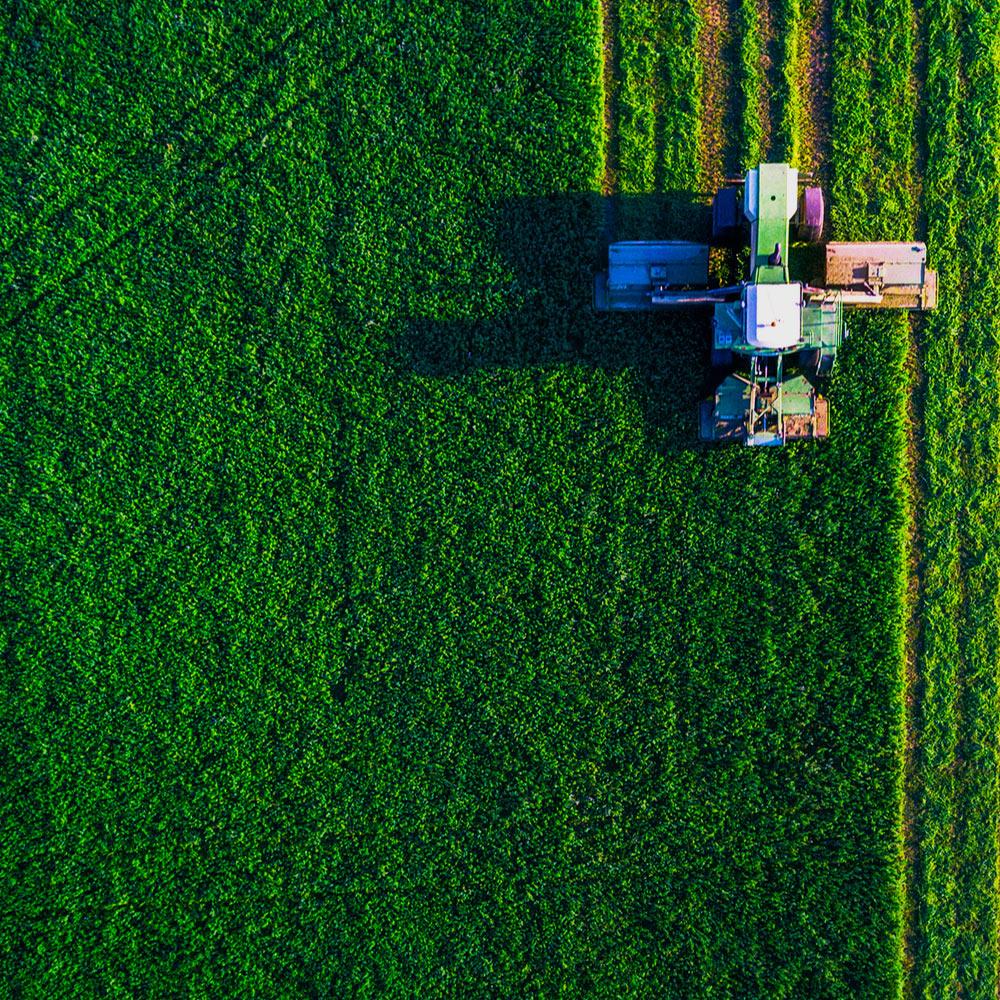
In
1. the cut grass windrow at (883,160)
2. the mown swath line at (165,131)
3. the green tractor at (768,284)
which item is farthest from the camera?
the mown swath line at (165,131)

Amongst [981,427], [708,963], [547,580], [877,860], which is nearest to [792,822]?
[877,860]

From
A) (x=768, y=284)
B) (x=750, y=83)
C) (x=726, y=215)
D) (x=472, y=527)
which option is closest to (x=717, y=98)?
(x=750, y=83)

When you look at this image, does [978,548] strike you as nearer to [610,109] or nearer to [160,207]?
[610,109]

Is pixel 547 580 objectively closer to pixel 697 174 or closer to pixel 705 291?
pixel 705 291

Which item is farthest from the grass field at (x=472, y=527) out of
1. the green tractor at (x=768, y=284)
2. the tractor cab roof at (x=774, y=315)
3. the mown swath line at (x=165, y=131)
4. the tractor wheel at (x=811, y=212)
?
the tractor cab roof at (x=774, y=315)

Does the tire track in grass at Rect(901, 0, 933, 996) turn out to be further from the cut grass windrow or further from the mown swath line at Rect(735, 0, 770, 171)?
the mown swath line at Rect(735, 0, 770, 171)

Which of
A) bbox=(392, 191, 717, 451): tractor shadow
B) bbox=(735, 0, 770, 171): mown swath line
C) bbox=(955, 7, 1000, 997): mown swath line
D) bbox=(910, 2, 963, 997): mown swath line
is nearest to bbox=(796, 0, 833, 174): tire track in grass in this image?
bbox=(735, 0, 770, 171): mown swath line

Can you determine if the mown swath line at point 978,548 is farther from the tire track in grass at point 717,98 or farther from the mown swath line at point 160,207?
the mown swath line at point 160,207
